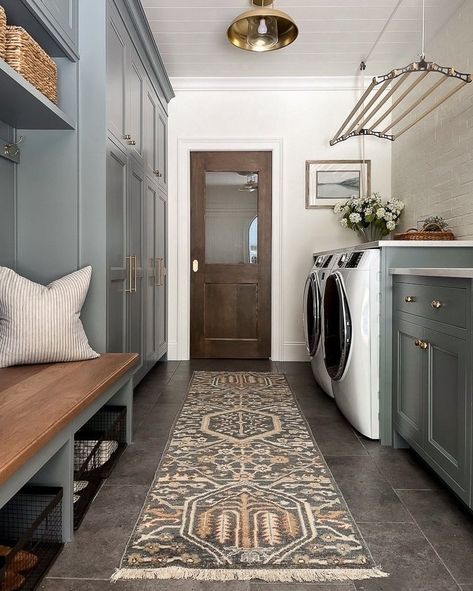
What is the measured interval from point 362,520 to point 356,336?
925mm

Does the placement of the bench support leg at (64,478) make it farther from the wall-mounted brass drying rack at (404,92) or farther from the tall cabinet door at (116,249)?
the wall-mounted brass drying rack at (404,92)

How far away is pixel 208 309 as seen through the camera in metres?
4.51

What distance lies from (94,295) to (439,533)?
66.6 inches

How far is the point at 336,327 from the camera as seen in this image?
2.62m

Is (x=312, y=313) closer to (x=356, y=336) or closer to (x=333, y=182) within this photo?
(x=356, y=336)

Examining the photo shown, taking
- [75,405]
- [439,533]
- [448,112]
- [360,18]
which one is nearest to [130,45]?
[360,18]

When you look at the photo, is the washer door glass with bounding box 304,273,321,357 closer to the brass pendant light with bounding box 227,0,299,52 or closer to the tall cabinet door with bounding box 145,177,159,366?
the tall cabinet door with bounding box 145,177,159,366

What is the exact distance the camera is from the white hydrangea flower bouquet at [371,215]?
3916 millimetres

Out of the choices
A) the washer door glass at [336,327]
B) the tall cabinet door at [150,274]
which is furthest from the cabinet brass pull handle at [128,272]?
the washer door glass at [336,327]

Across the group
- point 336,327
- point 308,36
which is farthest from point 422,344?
point 308,36

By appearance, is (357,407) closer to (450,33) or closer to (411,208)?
(411,208)

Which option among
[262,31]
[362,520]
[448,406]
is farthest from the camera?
[262,31]

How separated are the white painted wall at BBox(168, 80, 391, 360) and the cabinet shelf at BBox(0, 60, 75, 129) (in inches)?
86.8

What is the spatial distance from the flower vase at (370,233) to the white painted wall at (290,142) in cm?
20
